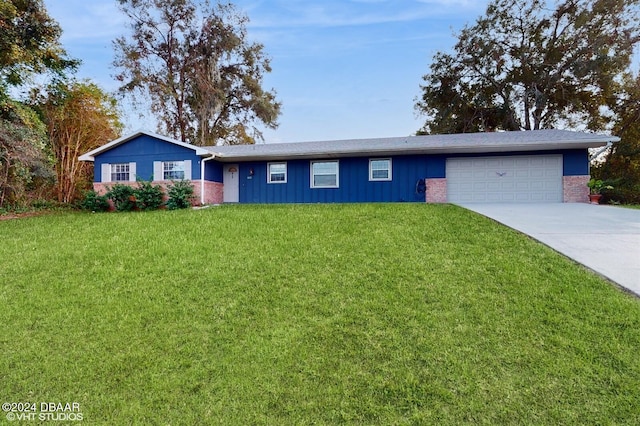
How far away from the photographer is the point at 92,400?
8.03 ft

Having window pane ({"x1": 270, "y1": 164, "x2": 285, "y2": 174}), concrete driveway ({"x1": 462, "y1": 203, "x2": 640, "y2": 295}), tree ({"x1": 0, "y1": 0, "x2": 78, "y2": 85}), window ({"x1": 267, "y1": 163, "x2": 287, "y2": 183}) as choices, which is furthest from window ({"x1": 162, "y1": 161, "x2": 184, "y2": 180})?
concrete driveway ({"x1": 462, "y1": 203, "x2": 640, "y2": 295})

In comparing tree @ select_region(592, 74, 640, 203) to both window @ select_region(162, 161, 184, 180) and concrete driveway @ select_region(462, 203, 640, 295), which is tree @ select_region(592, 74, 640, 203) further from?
window @ select_region(162, 161, 184, 180)

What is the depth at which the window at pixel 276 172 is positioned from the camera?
1384 centimetres

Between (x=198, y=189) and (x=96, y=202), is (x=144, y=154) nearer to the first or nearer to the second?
(x=96, y=202)

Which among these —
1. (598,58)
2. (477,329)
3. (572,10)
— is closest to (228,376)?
(477,329)

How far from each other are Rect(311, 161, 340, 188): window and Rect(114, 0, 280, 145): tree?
10.4m

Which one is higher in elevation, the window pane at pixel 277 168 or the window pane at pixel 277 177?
the window pane at pixel 277 168

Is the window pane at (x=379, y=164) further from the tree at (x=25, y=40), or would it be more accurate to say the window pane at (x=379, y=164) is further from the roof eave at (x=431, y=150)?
the tree at (x=25, y=40)

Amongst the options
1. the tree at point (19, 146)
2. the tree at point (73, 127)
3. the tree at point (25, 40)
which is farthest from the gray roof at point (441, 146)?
the tree at point (25, 40)

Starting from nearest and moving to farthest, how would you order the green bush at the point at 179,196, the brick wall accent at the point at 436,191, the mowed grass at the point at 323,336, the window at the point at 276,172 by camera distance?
the mowed grass at the point at 323,336 < the green bush at the point at 179,196 < the brick wall accent at the point at 436,191 < the window at the point at 276,172

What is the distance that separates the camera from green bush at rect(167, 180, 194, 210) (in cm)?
1189

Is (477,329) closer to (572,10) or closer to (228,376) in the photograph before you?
(228,376)

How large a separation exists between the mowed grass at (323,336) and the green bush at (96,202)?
792 centimetres

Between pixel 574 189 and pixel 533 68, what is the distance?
9851 millimetres
